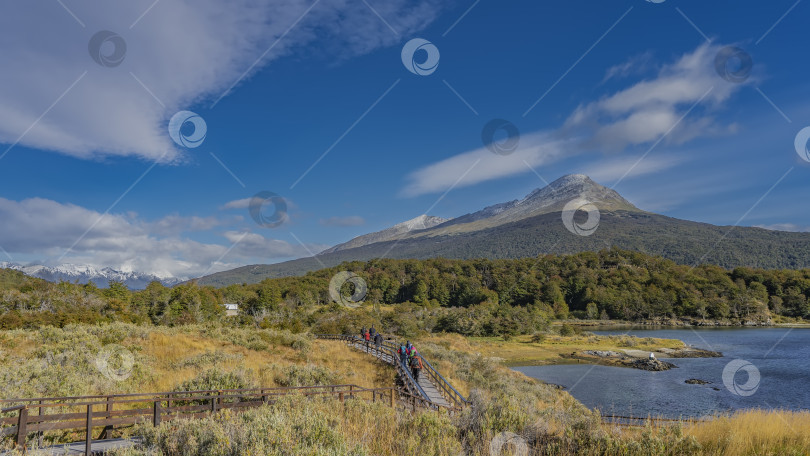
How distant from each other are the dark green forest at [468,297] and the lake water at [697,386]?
2690cm

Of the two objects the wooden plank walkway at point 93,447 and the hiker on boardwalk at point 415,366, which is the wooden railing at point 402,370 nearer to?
the hiker on boardwalk at point 415,366

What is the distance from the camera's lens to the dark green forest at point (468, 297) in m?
59.1

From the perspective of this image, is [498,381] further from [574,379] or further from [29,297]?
[29,297]

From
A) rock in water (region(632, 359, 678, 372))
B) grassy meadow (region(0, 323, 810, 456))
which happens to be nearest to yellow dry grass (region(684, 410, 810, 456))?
grassy meadow (region(0, 323, 810, 456))

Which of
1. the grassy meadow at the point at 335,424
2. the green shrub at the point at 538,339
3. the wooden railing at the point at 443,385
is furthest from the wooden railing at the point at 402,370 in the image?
the green shrub at the point at 538,339

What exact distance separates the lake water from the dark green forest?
2690 cm

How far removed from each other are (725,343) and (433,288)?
8960 centimetres

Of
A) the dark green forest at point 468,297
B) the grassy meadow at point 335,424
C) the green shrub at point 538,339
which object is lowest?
the grassy meadow at point 335,424

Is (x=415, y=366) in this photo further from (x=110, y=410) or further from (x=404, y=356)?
(x=110, y=410)

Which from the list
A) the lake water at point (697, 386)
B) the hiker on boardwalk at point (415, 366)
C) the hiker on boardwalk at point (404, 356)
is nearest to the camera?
the hiker on boardwalk at point (415, 366)

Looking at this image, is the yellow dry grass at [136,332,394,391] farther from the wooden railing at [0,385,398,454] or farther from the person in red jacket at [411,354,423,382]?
the wooden railing at [0,385,398,454]

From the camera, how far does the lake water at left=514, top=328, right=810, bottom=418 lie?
100ft

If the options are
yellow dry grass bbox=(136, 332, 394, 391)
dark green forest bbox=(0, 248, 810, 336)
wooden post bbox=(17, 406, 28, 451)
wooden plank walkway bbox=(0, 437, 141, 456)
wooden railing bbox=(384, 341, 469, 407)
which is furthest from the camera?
dark green forest bbox=(0, 248, 810, 336)

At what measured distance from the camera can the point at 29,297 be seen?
51312mm
